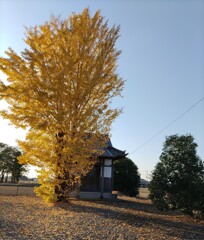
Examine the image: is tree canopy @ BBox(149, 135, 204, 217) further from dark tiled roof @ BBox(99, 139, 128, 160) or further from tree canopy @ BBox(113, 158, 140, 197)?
tree canopy @ BBox(113, 158, 140, 197)

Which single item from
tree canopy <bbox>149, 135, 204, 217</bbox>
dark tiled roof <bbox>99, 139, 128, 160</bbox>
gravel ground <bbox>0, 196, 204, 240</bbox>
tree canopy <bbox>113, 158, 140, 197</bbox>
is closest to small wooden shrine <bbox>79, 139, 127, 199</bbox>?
dark tiled roof <bbox>99, 139, 128, 160</bbox>

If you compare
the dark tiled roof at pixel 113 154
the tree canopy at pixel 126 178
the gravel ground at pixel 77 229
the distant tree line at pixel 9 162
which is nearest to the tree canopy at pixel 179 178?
the gravel ground at pixel 77 229

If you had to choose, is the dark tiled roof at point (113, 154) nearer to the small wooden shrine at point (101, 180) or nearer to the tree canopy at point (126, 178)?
the small wooden shrine at point (101, 180)

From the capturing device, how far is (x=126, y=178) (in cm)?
2231

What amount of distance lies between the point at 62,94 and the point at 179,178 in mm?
6467

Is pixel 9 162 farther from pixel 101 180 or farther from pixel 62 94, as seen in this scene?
pixel 62 94

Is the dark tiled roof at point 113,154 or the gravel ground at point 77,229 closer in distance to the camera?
the gravel ground at point 77,229

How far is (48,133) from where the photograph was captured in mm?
9883

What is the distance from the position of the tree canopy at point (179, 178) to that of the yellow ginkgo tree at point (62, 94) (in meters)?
3.31

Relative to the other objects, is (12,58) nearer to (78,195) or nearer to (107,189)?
(78,195)

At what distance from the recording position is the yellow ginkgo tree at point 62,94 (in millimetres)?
9289

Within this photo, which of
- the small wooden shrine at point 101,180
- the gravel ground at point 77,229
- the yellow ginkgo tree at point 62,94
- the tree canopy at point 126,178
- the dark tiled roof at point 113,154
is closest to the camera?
the gravel ground at point 77,229

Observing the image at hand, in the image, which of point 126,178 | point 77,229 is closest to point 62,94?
point 77,229

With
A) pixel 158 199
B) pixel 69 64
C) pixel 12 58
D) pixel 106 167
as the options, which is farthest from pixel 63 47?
pixel 106 167
